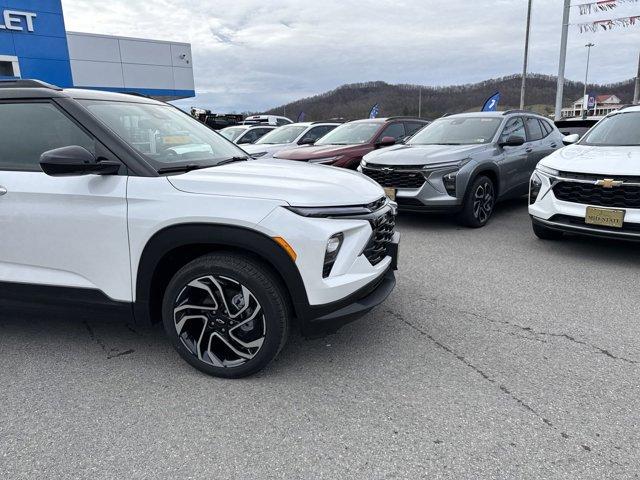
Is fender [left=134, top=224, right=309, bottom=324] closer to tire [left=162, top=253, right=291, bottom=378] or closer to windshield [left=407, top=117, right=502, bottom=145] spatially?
tire [left=162, top=253, right=291, bottom=378]

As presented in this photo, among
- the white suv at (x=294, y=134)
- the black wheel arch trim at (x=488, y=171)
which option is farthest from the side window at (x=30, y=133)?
the white suv at (x=294, y=134)

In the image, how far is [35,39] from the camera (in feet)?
66.4

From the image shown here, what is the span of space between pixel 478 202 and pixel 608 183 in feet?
6.86

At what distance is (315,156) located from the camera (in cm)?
809

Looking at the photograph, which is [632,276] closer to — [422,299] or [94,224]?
[422,299]

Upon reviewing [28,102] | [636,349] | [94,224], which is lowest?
[636,349]

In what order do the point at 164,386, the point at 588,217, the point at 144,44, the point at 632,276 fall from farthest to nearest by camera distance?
the point at 144,44, the point at 588,217, the point at 632,276, the point at 164,386

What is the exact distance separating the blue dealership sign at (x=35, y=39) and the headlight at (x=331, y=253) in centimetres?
2226

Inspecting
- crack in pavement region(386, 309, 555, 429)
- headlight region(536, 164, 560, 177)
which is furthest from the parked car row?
headlight region(536, 164, 560, 177)

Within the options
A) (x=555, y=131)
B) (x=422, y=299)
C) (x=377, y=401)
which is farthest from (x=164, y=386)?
(x=555, y=131)

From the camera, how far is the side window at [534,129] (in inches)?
307

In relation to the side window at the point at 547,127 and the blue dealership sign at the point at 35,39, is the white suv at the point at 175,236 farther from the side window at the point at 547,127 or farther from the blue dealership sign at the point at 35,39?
the blue dealership sign at the point at 35,39

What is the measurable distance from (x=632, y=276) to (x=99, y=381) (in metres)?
4.76

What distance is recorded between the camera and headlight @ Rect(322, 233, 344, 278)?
8.57 ft
